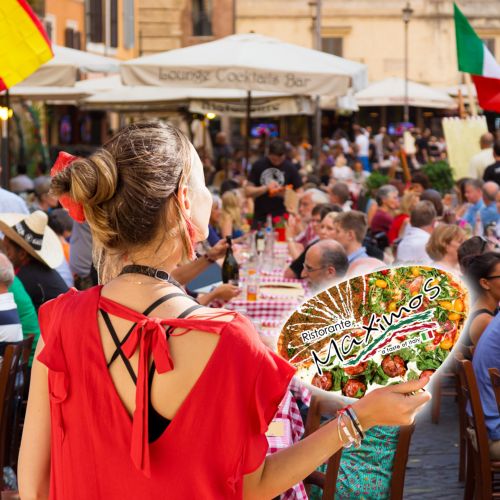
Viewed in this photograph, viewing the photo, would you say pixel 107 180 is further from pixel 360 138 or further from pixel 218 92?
pixel 360 138

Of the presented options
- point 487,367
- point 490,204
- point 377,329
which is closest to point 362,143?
point 490,204

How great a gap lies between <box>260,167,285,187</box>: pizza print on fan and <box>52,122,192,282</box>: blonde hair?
9866 millimetres

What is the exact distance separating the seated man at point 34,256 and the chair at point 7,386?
1.45 m

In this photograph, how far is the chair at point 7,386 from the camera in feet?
17.0

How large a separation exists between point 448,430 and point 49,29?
19533mm

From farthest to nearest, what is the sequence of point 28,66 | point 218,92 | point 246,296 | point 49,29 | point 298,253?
point 49,29, point 218,92, point 298,253, point 246,296, point 28,66

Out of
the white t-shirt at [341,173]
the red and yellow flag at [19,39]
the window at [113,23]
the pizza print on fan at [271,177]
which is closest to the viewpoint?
the red and yellow flag at [19,39]

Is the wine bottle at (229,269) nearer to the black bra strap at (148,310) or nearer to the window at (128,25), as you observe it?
the black bra strap at (148,310)

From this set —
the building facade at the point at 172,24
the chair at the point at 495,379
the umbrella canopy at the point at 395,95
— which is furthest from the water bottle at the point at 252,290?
the building facade at the point at 172,24

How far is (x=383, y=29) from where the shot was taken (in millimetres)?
43875

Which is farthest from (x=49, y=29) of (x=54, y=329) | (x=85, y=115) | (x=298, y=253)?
(x=54, y=329)

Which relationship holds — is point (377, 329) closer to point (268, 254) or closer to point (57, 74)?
point (268, 254)

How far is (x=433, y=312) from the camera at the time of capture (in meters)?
2.20

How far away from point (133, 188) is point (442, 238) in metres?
5.91
